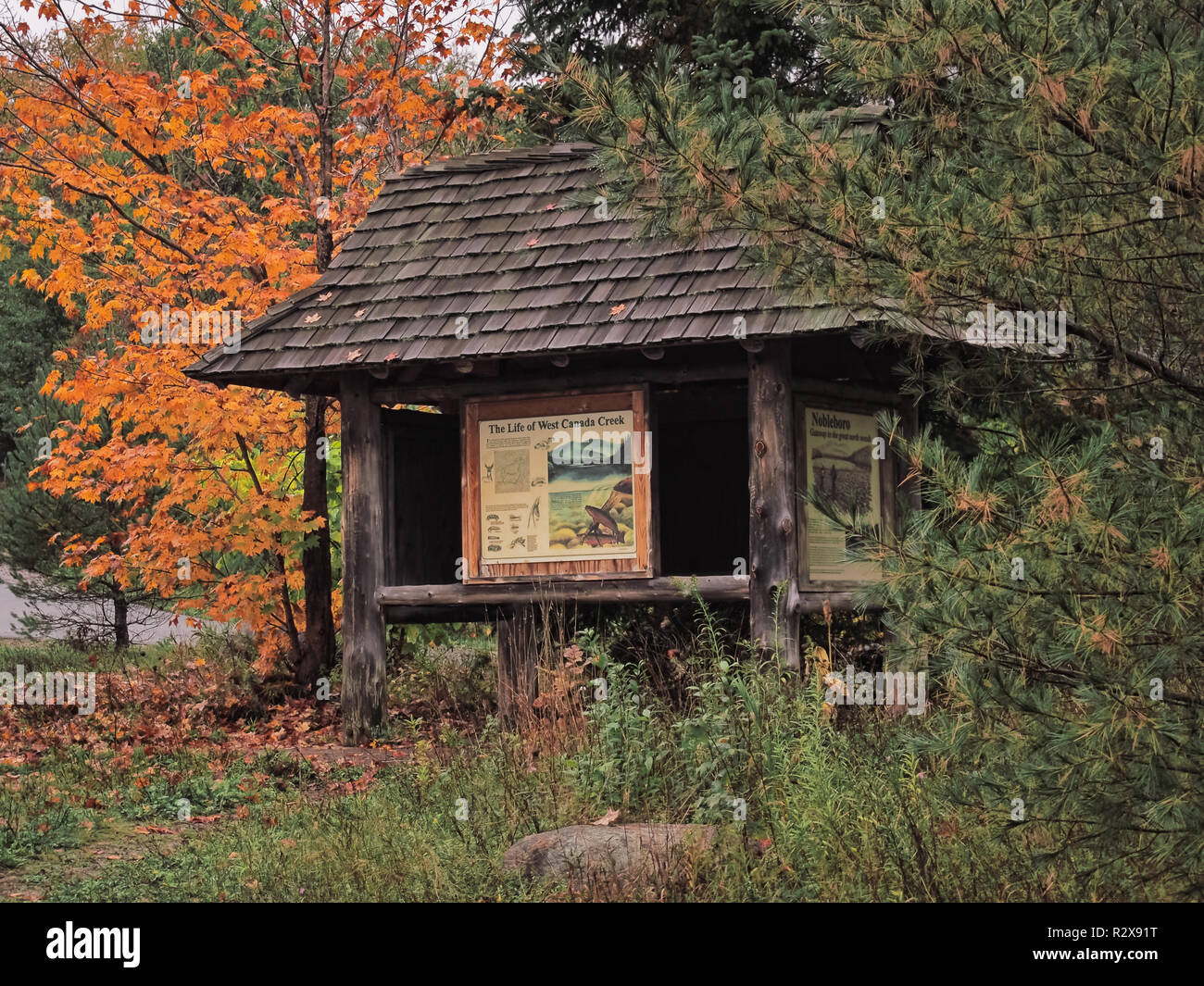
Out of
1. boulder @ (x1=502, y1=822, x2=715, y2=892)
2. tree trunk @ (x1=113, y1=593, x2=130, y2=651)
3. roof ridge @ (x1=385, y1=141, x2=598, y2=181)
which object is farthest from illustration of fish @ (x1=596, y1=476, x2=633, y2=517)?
tree trunk @ (x1=113, y1=593, x2=130, y2=651)

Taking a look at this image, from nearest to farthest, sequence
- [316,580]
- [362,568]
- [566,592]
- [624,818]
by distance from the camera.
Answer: [624,818] → [566,592] → [362,568] → [316,580]

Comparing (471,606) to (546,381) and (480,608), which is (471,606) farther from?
(546,381)

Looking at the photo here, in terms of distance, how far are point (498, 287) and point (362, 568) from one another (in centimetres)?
236

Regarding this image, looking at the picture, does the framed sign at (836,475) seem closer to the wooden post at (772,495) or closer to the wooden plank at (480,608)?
the wooden plank at (480,608)

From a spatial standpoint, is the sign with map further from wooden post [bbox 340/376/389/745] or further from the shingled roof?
wooden post [bbox 340/376/389/745]

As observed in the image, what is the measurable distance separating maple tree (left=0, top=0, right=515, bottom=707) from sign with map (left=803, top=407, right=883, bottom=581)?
463cm

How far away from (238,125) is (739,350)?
17.7 ft

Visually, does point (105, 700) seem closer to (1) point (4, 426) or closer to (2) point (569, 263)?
(2) point (569, 263)

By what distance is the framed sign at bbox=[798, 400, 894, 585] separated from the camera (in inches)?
395

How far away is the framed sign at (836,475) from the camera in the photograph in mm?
10023

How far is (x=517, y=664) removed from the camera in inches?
426

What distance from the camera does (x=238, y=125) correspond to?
43.3 ft

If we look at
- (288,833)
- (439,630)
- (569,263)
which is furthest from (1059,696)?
(439,630)

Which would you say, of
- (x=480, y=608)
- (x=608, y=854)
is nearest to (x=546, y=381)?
(x=480, y=608)
